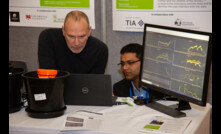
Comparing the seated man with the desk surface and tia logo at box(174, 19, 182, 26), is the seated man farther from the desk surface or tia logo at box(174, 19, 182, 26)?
the desk surface

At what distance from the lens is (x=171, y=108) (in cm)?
173

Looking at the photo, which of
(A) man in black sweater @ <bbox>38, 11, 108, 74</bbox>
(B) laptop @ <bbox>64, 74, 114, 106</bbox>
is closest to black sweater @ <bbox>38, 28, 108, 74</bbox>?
(A) man in black sweater @ <bbox>38, 11, 108, 74</bbox>

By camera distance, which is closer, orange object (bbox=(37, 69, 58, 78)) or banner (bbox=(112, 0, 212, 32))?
orange object (bbox=(37, 69, 58, 78))

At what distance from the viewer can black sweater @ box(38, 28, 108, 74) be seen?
2.31 meters

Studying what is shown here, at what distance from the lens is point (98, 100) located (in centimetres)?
179

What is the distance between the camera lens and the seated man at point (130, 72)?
233 cm

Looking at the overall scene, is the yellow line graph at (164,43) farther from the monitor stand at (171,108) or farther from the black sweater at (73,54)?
the black sweater at (73,54)

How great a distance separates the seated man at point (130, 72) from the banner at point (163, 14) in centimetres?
27

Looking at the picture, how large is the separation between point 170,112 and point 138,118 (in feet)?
0.65

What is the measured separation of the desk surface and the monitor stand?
0.03m

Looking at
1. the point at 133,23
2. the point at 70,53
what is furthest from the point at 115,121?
the point at 133,23

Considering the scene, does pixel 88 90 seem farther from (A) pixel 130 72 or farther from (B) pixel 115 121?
(A) pixel 130 72
